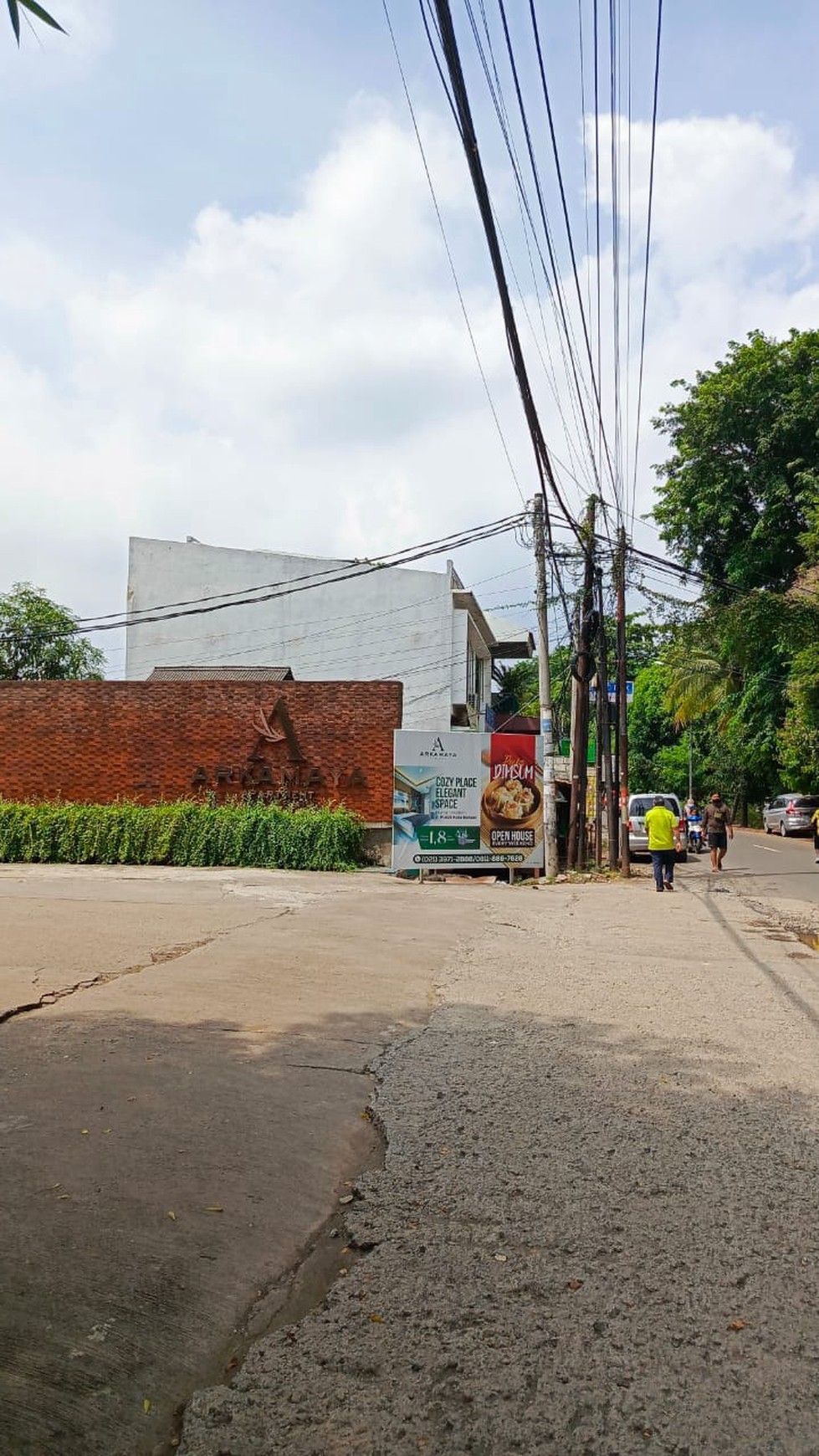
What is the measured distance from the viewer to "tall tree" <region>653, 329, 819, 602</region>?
113 ft

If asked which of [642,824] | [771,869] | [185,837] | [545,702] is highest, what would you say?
[545,702]

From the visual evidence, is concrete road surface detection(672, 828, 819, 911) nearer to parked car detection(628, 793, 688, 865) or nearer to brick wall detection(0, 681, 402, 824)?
parked car detection(628, 793, 688, 865)

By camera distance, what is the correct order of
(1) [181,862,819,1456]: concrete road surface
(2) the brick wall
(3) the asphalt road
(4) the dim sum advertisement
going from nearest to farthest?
(1) [181,862,819,1456]: concrete road surface < (3) the asphalt road < (4) the dim sum advertisement < (2) the brick wall

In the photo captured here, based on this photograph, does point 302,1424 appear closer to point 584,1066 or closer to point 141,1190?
point 141,1190

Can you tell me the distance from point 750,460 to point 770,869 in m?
18.0

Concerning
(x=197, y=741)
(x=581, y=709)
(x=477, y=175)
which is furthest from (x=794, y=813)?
(x=477, y=175)

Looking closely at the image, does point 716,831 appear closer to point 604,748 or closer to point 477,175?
point 604,748

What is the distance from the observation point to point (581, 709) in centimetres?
2177

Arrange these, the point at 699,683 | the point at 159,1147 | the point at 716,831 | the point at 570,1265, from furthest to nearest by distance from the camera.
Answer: the point at 699,683 → the point at 716,831 → the point at 159,1147 → the point at 570,1265

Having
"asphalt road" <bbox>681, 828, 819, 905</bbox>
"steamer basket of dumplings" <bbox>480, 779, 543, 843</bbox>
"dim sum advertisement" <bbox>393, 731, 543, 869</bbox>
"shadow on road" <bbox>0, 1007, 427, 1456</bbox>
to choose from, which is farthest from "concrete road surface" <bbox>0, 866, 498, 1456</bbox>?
"asphalt road" <bbox>681, 828, 819, 905</bbox>

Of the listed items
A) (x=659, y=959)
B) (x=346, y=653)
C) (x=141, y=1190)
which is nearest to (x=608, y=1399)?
(x=141, y=1190)

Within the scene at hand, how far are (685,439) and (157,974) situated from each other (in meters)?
33.5

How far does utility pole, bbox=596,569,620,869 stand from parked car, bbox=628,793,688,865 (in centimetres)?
340

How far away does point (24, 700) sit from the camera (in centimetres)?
2431
